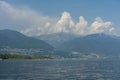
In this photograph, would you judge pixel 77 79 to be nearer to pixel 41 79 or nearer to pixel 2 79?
pixel 41 79

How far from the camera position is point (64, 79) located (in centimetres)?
12088

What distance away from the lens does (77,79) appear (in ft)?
403

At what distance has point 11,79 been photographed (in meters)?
123

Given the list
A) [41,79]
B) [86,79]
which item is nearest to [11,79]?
[41,79]

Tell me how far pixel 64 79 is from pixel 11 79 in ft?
66.3

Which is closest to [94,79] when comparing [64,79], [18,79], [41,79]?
[64,79]

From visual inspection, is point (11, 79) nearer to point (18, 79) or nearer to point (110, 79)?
point (18, 79)

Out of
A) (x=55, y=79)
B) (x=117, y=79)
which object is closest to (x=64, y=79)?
(x=55, y=79)

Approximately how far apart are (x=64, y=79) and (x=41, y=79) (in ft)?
28.8

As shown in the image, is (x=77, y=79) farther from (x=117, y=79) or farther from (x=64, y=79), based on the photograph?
(x=117, y=79)

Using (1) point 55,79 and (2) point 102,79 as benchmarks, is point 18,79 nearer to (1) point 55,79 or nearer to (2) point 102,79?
(1) point 55,79

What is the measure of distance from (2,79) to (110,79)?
4086 cm

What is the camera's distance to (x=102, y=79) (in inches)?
4820

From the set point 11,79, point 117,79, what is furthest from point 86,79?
point 11,79
